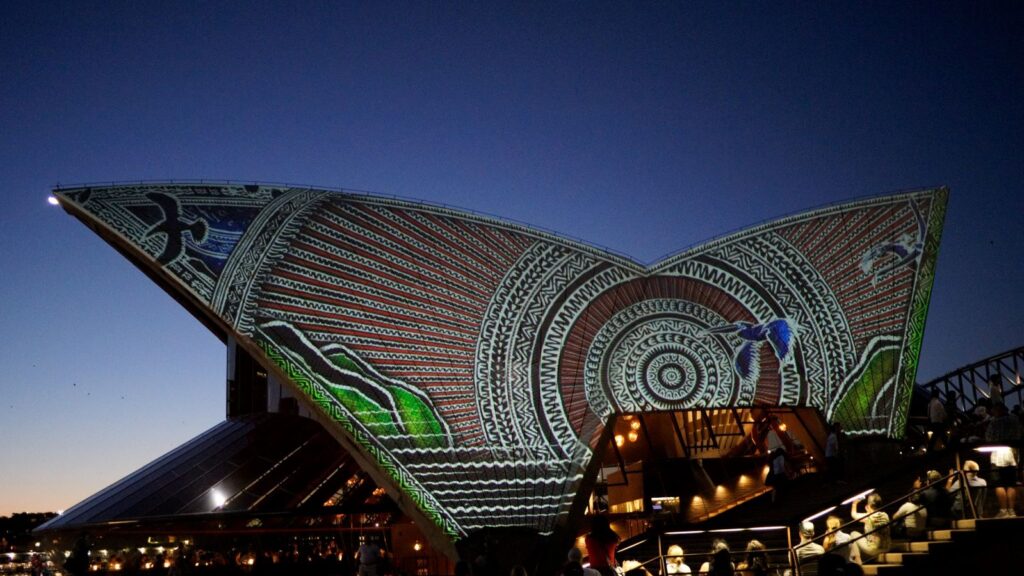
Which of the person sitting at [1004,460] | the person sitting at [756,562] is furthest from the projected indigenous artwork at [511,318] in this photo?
the person sitting at [1004,460]

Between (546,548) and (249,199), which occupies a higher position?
(249,199)

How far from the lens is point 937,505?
951 centimetres

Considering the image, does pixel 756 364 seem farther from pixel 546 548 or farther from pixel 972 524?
pixel 972 524

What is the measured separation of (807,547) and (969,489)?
6.21ft

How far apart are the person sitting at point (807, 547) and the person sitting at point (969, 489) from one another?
152 cm

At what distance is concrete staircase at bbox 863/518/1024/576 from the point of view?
8797 mm

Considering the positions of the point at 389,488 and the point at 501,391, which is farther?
the point at 501,391

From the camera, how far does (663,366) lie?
1680 centimetres

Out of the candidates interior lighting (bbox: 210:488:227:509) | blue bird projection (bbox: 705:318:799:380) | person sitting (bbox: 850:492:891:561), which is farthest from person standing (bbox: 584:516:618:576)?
interior lighting (bbox: 210:488:227:509)

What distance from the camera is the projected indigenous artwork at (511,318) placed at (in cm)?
1426

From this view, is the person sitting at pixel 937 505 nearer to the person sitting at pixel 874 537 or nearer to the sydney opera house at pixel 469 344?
the person sitting at pixel 874 537

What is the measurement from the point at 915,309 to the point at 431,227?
9.89 metres

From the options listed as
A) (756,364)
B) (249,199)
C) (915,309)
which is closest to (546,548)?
(756,364)

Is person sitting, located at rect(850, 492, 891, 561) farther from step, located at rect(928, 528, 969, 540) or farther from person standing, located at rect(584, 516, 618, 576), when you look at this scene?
person standing, located at rect(584, 516, 618, 576)
